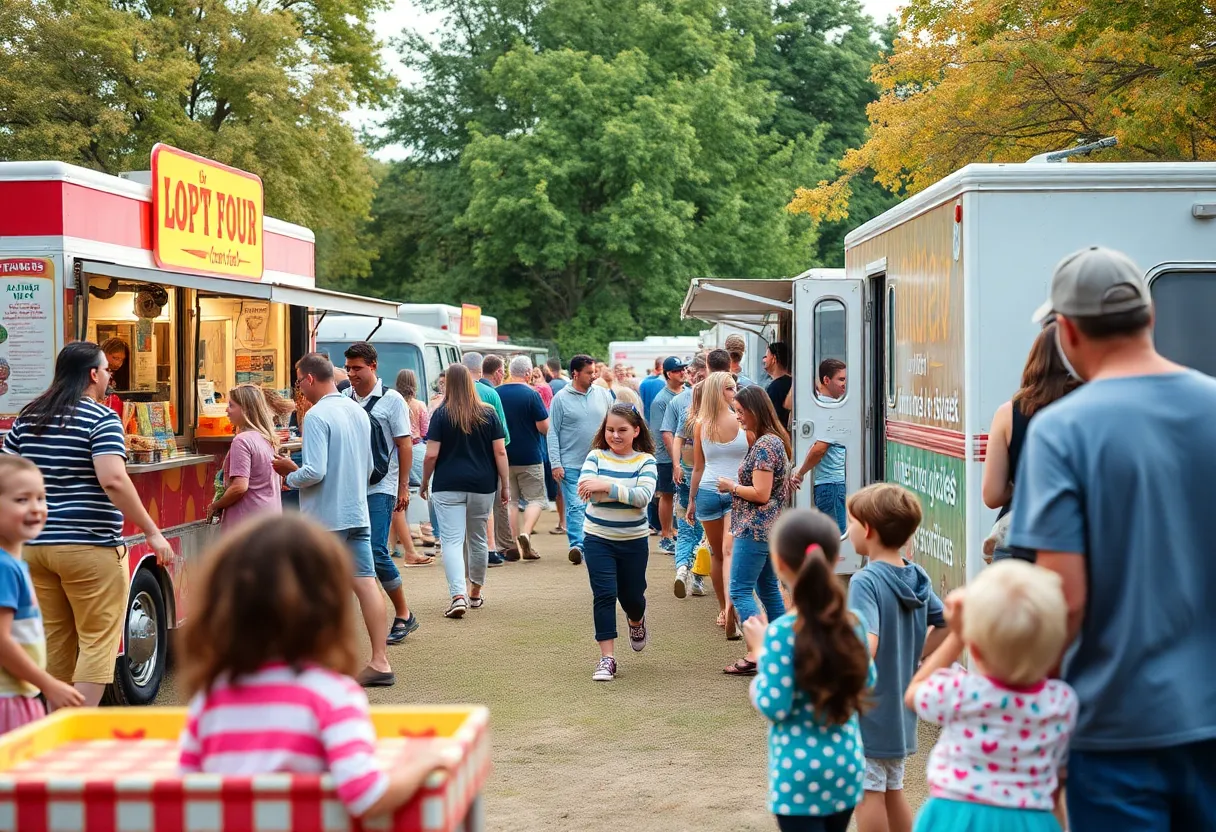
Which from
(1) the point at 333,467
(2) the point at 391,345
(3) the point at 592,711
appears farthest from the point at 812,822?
(2) the point at 391,345

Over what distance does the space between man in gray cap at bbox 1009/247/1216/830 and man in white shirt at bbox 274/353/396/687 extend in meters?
5.53

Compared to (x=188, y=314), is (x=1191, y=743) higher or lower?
lower

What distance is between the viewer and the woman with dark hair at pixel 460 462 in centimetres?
1021

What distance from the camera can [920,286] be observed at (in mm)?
7891

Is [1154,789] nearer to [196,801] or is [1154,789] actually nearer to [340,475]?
[196,801]

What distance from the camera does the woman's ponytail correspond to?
3.66 meters

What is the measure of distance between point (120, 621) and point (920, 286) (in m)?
4.62

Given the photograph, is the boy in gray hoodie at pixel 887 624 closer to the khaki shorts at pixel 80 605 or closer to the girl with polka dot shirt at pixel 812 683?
the girl with polka dot shirt at pixel 812 683

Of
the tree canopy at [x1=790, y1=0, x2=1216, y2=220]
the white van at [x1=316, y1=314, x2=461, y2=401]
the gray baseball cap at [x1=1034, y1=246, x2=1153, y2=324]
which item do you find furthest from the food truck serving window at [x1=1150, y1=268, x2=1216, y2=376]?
the white van at [x1=316, y1=314, x2=461, y2=401]

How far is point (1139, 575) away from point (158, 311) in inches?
332

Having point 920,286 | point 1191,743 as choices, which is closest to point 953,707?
point 1191,743

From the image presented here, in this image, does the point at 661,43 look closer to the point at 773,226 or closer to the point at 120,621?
the point at 773,226

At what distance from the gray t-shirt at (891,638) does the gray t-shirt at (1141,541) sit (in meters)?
1.61

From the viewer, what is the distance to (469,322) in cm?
2497
